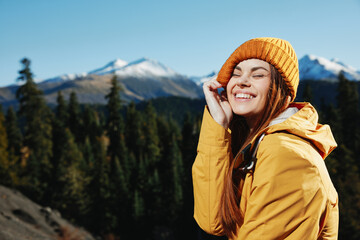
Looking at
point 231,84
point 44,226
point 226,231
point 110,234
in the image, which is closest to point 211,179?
point 226,231

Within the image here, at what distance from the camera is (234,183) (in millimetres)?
2578

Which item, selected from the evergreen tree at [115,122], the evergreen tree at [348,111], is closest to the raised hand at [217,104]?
the evergreen tree at [115,122]

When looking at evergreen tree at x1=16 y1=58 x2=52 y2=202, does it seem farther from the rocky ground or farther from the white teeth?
the white teeth

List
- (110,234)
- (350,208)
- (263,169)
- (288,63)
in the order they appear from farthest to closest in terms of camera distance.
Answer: (110,234) < (350,208) < (288,63) < (263,169)

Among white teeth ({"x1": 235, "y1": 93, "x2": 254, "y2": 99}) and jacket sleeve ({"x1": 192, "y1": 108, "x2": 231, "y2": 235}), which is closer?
jacket sleeve ({"x1": 192, "y1": 108, "x2": 231, "y2": 235})

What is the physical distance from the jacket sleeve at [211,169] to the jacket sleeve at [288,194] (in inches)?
19.0

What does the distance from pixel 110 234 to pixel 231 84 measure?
44.9 m

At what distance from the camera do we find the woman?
1.97m

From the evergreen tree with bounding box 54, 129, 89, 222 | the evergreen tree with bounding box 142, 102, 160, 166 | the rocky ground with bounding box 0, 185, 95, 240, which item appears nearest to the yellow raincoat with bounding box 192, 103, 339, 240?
the rocky ground with bounding box 0, 185, 95, 240

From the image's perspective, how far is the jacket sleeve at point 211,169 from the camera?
97.8 inches

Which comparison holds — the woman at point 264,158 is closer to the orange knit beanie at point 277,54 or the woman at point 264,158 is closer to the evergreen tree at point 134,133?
the orange knit beanie at point 277,54

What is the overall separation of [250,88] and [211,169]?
0.87 meters

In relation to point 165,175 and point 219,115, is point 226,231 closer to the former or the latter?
point 219,115

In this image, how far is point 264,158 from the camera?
2090 mm
